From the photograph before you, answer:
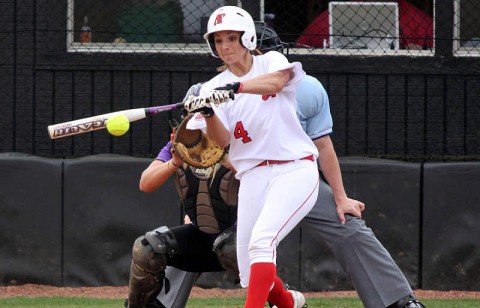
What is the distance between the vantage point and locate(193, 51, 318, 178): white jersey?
5555 millimetres

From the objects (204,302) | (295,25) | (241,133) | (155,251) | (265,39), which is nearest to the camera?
(241,133)

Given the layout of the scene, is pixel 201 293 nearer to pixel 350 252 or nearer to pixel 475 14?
pixel 350 252

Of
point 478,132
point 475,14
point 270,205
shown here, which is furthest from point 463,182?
point 270,205

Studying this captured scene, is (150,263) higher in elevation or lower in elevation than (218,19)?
lower

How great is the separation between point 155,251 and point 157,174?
41 centimetres

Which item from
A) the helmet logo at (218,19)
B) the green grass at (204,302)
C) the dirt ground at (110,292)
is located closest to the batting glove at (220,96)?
the helmet logo at (218,19)

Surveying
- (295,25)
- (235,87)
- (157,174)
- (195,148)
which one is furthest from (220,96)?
(295,25)

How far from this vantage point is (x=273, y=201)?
214 inches

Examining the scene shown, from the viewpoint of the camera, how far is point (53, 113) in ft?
28.5

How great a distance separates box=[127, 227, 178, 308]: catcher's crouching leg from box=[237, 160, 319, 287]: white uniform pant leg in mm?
468

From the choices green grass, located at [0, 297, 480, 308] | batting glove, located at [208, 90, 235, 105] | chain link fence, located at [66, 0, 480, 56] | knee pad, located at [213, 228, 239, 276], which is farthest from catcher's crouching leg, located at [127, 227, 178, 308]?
chain link fence, located at [66, 0, 480, 56]

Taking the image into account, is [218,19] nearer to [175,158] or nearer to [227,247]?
[175,158]

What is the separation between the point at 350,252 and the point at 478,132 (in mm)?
3159

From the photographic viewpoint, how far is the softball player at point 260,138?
17.9 feet
